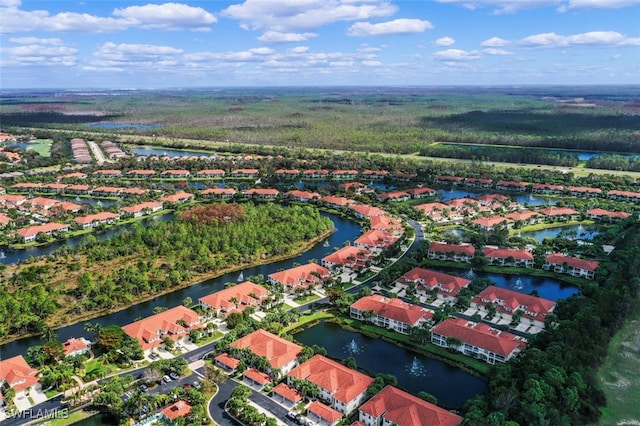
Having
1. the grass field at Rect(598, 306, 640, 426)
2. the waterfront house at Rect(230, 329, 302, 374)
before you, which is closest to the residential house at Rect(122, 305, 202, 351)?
the waterfront house at Rect(230, 329, 302, 374)

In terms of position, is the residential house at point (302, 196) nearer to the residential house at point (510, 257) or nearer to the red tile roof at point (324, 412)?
the residential house at point (510, 257)

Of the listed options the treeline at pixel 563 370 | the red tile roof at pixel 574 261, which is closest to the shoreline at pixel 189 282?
the red tile roof at pixel 574 261

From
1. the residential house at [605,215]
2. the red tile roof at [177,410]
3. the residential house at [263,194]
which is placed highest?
the residential house at [263,194]

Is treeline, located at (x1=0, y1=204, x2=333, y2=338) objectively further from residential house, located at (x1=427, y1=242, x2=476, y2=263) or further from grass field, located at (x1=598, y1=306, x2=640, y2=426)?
grass field, located at (x1=598, y1=306, x2=640, y2=426)

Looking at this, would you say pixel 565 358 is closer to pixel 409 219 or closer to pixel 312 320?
pixel 312 320

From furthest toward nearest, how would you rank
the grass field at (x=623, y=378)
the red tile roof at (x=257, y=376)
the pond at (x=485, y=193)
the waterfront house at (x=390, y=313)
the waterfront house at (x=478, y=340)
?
the pond at (x=485, y=193), the waterfront house at (x=390, y=313), the waterfront house at (x=478, y=340), the red tile roof at (x=257, y=376), the grass field at (x=623, y=378)

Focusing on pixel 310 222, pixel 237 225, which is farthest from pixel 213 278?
pixel 310 222
